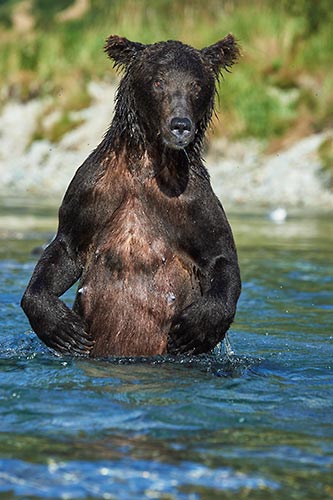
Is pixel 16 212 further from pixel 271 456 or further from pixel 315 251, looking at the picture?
pixel 271 456

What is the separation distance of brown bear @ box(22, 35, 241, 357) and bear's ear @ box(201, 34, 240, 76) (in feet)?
0.44

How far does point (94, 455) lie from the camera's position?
3738 mm

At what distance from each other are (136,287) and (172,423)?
147cm

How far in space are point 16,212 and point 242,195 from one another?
4225 mm

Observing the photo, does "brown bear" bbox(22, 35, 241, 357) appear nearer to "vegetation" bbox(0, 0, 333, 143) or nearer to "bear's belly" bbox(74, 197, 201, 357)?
"bear's belly" bbox(74, 197, 201, 357)

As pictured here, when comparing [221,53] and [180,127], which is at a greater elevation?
[221,53]

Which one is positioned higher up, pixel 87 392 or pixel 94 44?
pixel 94 44

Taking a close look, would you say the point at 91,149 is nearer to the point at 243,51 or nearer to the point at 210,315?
the point at 243,51

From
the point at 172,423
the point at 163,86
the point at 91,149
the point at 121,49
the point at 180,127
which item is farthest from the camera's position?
the point at 91,149

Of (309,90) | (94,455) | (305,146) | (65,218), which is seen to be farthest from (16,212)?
(94,455)

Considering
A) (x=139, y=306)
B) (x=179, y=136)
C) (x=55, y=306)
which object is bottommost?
(x=55, y=306)

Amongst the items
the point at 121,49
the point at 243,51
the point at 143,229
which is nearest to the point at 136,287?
the point at 143,229

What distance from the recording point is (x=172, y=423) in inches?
165

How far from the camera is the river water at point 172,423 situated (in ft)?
11.5
